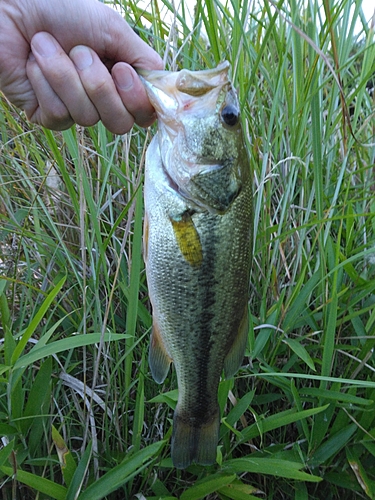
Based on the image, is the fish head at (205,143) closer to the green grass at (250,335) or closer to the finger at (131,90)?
the finger at (131,90)

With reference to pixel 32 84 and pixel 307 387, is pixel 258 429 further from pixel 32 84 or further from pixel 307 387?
pixel 32 84

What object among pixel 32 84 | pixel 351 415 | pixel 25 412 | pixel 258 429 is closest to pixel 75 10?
pixel 32 84

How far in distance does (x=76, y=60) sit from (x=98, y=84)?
90 mm

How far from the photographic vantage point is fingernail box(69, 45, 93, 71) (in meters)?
1.34

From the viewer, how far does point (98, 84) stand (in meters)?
1.35

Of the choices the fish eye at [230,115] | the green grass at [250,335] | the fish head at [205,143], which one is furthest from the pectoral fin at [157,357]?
the fish eye at [230,115]

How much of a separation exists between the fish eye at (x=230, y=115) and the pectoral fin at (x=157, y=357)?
0.60 metres

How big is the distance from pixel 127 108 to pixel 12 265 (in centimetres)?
93

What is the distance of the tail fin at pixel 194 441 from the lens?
4.65 ft

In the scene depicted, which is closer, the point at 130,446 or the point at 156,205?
the point at 156,205

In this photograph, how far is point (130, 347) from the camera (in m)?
1.57

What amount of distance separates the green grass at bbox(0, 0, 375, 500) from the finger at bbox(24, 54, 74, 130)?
170mm

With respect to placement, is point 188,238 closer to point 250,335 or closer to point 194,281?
point 194,281

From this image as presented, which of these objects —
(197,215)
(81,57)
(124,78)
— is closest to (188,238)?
(197,215)
